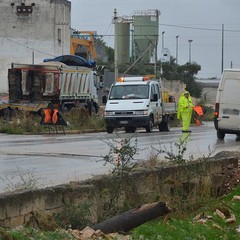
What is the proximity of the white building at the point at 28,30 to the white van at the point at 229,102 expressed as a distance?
153 feet

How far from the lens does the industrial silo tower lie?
72750mm

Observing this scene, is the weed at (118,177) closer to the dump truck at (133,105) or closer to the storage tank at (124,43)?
the dump truck at (133,105)

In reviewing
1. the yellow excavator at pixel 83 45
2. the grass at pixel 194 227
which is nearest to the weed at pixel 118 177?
the grass at pixel 194 227

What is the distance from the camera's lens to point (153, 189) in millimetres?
11258

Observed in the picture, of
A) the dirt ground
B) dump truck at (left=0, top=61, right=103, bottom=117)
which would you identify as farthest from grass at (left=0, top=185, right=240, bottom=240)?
dump truck at (left=0, top=61, right=103, bottom=117)

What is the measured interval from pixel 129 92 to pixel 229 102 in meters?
6.95

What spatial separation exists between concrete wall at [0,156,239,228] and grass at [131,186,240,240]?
72 cm

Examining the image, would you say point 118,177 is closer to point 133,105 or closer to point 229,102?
point 229,102

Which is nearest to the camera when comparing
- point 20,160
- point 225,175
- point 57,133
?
point 225,175

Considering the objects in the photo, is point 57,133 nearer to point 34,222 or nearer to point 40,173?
point 40,173

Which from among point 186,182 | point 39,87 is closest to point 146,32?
point 39,87

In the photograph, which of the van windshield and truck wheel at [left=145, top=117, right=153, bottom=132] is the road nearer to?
truck wheel at [left=145, top=117, right=153, bottom=132]

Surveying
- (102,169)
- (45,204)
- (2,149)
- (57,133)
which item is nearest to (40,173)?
(102,169)

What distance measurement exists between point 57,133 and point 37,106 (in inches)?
381
